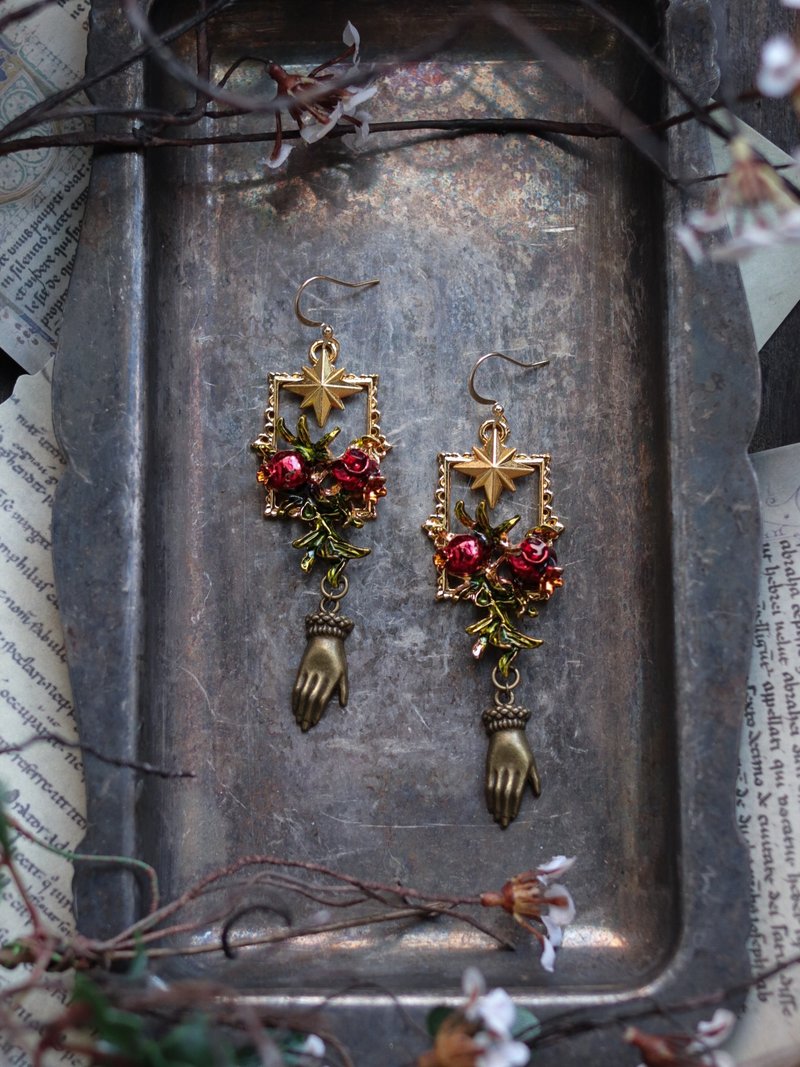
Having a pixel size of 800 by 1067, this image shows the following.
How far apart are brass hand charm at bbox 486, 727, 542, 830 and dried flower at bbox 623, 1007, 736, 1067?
232 millimetres

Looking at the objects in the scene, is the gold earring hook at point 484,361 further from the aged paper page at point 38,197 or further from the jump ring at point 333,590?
the aged paper page at point 38,197

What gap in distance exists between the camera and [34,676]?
3.42 ft

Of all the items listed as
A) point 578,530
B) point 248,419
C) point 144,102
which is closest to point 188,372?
point 248,419

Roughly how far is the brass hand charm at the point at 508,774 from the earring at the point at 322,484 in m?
0.15

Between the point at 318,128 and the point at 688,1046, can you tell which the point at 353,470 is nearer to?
the point at 318,128

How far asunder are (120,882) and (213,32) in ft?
2.65

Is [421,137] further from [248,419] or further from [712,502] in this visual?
[712,502]

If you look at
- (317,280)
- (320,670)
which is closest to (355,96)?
(317,280)

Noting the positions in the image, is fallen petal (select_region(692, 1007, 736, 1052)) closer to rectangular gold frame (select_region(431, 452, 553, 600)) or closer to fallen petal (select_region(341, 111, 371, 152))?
rectangular gold frame (select_region(431, 452, 553, 600))

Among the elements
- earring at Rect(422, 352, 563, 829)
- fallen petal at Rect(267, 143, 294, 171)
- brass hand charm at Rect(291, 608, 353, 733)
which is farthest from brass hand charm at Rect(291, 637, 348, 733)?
fallen petal at Rect(267, 143, 294, 171)

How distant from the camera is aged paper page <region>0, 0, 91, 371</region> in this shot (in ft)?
3.62

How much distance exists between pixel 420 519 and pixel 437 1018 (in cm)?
44

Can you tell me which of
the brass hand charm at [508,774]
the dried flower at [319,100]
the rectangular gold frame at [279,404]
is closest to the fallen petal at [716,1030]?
the brass hand charm at [508,774]

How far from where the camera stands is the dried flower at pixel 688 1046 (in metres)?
0.79
